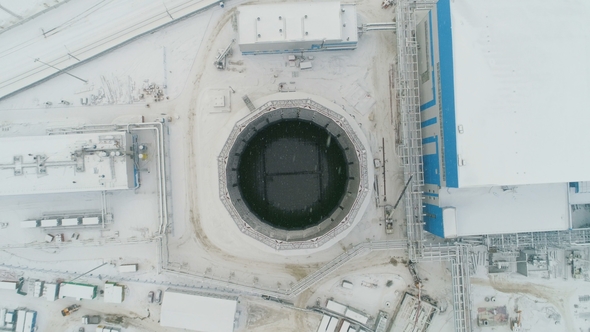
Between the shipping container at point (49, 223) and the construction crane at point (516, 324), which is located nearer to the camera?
the shipping container at point (49, 223)

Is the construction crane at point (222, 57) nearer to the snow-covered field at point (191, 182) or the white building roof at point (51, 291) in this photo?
the snow-covered field at point (191, 182)

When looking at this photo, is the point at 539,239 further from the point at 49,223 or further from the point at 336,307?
the point at 49,223

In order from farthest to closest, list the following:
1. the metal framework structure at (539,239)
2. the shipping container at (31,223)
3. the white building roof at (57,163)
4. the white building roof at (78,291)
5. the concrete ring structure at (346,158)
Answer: the white building roof at (78,291), the shipping container at (31,223), the metal framework structure at (539,239), the concrete ring structure at (346,158), the white building roof at (57,163)

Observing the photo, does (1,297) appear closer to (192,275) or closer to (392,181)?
(192,275)

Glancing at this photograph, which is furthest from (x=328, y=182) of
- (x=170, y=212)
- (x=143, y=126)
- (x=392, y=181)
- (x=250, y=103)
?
(x=143, y=126)

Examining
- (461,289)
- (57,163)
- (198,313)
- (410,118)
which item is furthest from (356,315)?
(57,163)

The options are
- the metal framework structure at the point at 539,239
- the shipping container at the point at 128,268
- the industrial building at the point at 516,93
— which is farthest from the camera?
the shipping container at the point at 128,268

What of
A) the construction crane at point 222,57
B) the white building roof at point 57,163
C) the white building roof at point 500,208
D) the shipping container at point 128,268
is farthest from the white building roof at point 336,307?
the construction crane at point 222,57
